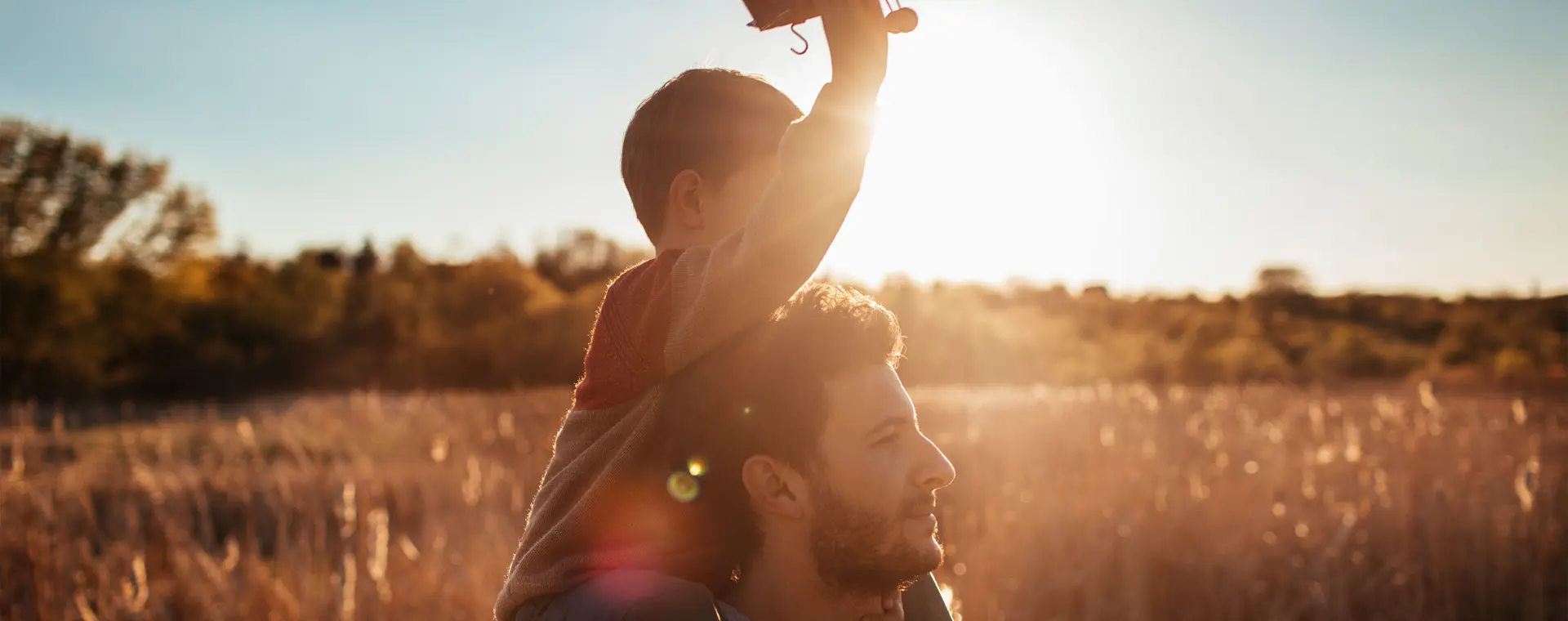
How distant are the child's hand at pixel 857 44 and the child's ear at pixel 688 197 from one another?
0.62 m

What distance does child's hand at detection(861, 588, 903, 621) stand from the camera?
5.18 feet

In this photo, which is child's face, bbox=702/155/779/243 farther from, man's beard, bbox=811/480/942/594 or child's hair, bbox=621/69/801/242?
A: man's beard, bbox=811/480/942/594

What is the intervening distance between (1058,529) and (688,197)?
3.68m

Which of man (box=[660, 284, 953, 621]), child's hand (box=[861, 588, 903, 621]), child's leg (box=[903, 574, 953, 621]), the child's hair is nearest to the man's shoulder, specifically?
man (box=[660, 284, 953, 621])

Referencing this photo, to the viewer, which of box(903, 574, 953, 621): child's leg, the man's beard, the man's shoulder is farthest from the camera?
box(903, 574, 953, 621): child's leg

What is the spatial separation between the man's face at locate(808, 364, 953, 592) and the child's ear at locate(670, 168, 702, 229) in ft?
1.89

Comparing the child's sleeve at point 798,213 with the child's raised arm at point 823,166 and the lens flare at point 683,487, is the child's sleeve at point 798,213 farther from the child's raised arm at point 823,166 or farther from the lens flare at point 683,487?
the lens flare at point 683,487

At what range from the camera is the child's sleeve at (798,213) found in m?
1.40

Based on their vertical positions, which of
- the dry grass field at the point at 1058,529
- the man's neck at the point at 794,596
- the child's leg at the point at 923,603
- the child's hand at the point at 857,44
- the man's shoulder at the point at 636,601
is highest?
the child's hand at the point at 857,44

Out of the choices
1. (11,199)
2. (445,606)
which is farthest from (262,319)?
(445,606)

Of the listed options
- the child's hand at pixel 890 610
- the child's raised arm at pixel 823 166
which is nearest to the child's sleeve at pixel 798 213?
the child's raised arm at pixel 823 166

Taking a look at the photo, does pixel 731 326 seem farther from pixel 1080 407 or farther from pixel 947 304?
pixel 947 304

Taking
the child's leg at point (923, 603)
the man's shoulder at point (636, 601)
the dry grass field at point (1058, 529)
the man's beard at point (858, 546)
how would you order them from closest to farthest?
1. the man's shoulder at point (636, 601)
2. the man's beard at point (858, 546)
3. the child's leg at point (923, 603)
4. the dry grass field at point (1058, 529)

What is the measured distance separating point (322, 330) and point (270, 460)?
3088 centimetres
